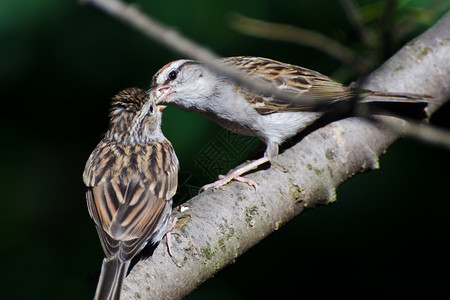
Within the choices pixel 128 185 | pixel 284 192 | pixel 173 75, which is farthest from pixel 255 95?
pixel 128 185

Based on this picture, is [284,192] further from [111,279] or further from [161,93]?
[161,93]

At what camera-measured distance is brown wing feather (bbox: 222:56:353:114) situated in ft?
12.8

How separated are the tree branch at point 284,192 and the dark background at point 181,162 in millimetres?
749

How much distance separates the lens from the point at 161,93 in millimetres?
3916

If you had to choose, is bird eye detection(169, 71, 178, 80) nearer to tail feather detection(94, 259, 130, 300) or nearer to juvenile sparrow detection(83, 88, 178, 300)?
juvenile sparrow detection(83, 88, 178, 300)

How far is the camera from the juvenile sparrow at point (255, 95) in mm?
3816

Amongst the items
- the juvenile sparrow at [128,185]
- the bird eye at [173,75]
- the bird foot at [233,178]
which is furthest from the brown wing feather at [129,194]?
the bird eye at [173,75]

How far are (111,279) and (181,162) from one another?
2266 mm

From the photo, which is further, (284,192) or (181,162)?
(181,162)

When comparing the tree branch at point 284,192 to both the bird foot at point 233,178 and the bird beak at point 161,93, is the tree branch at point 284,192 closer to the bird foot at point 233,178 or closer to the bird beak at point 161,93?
the bird foot at point 233,178

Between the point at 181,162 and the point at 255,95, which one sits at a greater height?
the point at 255,95

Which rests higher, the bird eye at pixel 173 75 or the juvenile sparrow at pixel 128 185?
the bird eye at pixel 173 75

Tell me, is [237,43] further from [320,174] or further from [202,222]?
[202,222]

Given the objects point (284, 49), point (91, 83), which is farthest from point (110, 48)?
point (284, 49)
